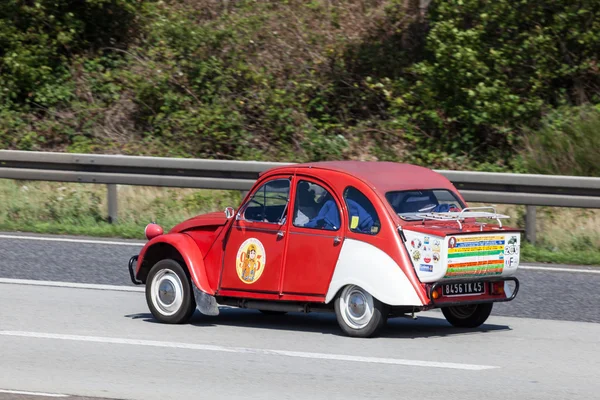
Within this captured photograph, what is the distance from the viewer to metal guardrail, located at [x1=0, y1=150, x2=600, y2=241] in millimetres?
13531

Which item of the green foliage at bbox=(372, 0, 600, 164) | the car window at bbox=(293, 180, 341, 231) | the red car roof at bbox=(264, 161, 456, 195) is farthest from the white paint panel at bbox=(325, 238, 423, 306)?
the green foliage at bbox=(372, 0, 600, 164)

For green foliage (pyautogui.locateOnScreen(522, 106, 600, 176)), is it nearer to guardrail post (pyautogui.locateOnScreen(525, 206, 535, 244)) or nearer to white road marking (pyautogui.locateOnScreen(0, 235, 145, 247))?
guardrail post (pyautogui.locateOnScreen(525, 206, 535, 244))

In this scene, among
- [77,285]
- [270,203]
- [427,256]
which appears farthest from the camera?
[77,285]

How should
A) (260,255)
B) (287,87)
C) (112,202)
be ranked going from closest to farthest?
(260,255) → (112,202) → (287,87)

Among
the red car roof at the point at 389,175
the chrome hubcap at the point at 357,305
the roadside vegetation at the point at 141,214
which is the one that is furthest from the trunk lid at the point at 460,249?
the roadside vegetation at the point at 141,214

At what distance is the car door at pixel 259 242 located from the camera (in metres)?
8.86

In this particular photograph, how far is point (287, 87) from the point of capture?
2088cm

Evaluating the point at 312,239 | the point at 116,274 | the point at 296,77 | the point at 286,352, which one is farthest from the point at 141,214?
the point at 286,352

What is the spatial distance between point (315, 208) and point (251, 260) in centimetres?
70

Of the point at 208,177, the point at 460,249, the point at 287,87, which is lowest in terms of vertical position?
the point at 460,249

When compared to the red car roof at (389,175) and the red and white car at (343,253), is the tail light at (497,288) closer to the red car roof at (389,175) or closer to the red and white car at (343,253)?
the red and white car at (343,253)

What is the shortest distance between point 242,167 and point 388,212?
6773 mm

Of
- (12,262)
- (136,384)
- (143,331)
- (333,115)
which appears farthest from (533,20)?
(136,384)

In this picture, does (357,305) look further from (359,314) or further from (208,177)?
(208,177)
